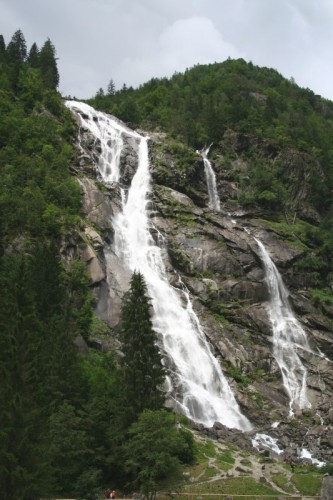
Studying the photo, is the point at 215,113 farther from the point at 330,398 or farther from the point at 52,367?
the point at 52,367

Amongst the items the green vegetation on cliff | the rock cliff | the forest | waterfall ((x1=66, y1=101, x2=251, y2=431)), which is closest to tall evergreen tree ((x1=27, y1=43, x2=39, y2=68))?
the forest

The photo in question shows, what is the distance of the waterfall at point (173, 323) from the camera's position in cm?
4166

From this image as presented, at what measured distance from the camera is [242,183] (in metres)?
76.7

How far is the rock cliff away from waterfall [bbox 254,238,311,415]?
0.74m

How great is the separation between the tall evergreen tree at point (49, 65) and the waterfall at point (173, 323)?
18720 mm

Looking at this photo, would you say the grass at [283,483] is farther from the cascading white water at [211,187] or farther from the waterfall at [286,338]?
the cascading white water at [211,187]

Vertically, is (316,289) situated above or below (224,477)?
above

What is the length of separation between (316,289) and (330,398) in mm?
17559

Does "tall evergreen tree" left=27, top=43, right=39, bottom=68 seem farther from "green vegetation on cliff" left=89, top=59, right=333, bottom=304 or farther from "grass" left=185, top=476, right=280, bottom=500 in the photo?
"grass" left=185, top=476, right=280, bottom=500

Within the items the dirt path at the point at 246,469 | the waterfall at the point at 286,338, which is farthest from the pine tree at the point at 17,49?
the dirt path at the point at 246,469

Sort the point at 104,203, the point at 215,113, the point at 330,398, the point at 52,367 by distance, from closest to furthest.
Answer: the point at 52,367, the point at 330,398, the point at 104,203, the point at 215,113

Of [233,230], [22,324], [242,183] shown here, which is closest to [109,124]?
[242,183]

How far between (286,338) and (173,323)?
12819 millimetres

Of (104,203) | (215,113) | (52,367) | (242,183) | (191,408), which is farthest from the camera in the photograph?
(215,113)
